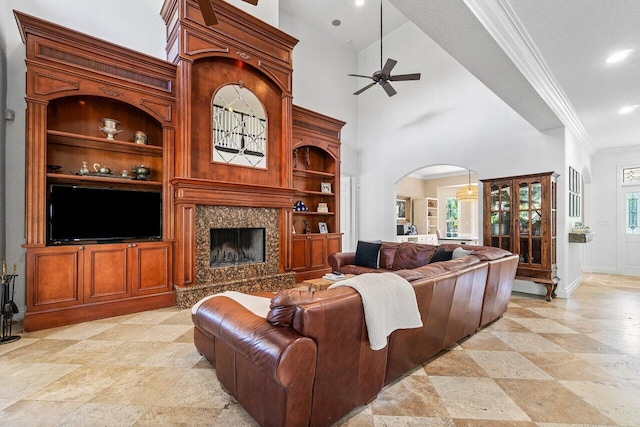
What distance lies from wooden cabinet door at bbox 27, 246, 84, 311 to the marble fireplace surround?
1.11m

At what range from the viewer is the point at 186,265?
3.94m

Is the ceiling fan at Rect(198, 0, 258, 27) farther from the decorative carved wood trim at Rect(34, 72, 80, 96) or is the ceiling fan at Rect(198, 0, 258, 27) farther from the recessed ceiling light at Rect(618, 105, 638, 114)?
the recessed ceiling light at Rect(618, 105, 638, 114)

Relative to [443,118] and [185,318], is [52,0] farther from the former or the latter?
[443,118]

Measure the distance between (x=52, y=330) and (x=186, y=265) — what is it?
4.74ft

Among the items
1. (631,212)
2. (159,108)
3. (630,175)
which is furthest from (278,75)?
(631,212)

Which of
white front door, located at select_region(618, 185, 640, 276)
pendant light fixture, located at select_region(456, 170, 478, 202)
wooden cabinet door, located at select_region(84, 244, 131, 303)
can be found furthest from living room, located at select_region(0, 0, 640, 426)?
pendant light fixture, located at select_region(456, 170, 478, 202)

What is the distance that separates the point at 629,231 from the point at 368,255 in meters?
6.25

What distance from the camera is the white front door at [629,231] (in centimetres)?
648

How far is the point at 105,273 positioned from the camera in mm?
3514

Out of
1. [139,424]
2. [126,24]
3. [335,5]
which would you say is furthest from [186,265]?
[335,5]

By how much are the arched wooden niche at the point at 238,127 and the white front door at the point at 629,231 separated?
26.3 ft

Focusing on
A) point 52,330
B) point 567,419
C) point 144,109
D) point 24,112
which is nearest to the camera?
point 567,419

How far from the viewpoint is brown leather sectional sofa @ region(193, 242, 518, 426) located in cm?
143

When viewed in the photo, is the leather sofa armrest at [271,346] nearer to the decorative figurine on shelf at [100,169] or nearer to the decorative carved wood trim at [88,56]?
the decorative figurine on shelf at [100,169]
